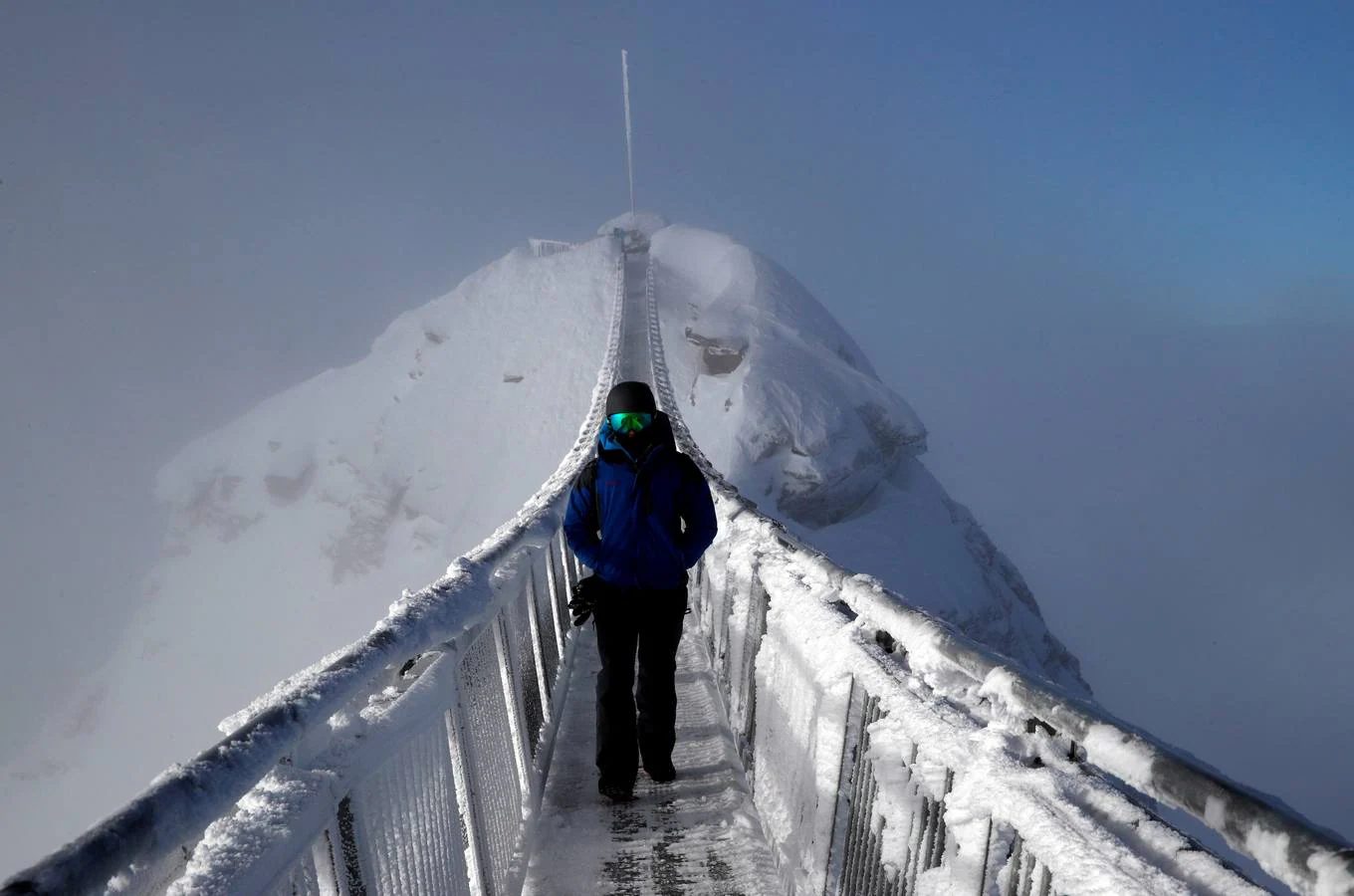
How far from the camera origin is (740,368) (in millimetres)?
40688

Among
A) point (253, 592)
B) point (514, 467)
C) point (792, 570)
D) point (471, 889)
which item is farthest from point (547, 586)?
point (253, 592)

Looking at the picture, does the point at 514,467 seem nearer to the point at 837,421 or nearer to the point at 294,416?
the point at 837,421

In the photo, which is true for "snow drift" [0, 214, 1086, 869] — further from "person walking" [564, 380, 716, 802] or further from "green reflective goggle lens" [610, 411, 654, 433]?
"green reflective goggle lens" [610, 411, 654, 433]

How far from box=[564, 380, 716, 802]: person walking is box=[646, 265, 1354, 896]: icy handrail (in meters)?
1.15

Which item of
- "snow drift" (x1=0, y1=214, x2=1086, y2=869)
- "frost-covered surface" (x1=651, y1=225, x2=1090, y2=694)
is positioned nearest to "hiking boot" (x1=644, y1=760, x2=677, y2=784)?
"frost-covered surface" (x1=651, y1=225, x2=1090, y2=694)

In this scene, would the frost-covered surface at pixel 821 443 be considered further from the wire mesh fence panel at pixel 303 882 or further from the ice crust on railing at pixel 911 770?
the wire mesh fence panel at pixel 303 882

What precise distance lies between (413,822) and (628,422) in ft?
6.97

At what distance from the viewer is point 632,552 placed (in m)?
3.83

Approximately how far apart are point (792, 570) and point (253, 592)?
65446 millimetres

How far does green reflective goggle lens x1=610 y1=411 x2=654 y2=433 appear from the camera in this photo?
148 inches

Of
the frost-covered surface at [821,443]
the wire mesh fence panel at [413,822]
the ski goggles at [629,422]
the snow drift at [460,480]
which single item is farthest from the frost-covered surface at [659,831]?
the snow drift at [460,480]

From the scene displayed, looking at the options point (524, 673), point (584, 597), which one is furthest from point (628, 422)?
point (524, 673)

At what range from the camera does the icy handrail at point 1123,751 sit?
99 cm

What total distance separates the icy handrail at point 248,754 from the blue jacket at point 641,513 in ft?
2.66
